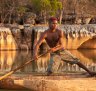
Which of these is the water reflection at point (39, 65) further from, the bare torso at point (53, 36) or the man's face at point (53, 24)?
the man's face at point (53, 24)

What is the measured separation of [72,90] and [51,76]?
1548mm

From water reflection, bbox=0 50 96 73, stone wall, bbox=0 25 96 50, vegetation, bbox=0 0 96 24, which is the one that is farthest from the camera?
vegetation, bbox=0 0 96 24

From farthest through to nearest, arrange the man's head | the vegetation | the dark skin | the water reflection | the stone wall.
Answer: the vegetation
the stone wall
the water reflection
the dark skin
the man's head

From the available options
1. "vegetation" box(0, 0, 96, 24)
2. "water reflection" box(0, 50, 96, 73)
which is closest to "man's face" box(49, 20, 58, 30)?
"water reflection" box(0, 50, 96, 73)

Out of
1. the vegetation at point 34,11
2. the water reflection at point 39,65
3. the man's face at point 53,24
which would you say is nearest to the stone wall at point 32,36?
the vegetation at point 34,11

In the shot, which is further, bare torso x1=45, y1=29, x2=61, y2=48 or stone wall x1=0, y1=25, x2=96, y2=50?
stone wall x1=0, y1=25, x2=96, y2=50

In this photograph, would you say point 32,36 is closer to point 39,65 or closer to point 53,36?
point 39,65

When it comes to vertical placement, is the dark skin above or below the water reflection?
above

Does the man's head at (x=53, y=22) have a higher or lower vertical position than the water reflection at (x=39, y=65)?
higher

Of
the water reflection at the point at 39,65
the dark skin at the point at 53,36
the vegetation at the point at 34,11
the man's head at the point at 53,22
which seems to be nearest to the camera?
the man's head at the point at 53,22

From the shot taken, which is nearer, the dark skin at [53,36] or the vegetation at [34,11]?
the dark skin at [53,36]

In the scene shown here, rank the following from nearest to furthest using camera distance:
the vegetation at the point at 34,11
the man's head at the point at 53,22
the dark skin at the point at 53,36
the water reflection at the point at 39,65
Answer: the man's head at the point at 53,22, the dark skin at the point at 53,36, the water reflection at the point at 39,65, the vegetation at the point at 34,11

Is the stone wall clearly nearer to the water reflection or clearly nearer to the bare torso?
the water reflection

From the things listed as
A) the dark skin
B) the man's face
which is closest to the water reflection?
the dark skin
